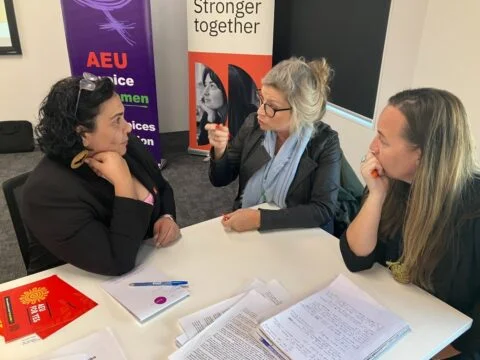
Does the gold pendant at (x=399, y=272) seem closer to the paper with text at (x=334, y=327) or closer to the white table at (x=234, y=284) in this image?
the white table at (x=234, y=284)

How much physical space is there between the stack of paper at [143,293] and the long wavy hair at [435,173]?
0.68m

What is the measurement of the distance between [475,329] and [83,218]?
1148 millimetres

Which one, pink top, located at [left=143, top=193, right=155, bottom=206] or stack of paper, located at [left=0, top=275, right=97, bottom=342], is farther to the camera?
pink top, located at [left=143, top=193, right=155, bottom=206]

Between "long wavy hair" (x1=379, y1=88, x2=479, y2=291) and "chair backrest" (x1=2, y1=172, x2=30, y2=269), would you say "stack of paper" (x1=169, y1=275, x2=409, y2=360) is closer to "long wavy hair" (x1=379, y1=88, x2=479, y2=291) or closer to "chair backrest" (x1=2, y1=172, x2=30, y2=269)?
"long wavy hair" (x1=379, y1=88, x2=479, y2=291)

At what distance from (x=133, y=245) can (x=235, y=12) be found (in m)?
2.67

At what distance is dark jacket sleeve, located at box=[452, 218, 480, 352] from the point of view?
3.61 feet

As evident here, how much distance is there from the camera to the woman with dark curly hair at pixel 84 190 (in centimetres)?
119

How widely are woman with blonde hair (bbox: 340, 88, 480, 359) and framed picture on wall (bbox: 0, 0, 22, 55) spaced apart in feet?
12.0

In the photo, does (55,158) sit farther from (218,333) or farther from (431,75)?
(431,75)

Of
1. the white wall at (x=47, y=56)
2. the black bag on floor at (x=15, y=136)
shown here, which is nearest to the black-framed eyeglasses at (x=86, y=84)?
the white wall at (x=47, y=56)

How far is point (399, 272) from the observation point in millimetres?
1223

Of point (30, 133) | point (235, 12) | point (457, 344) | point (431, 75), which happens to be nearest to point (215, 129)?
point (457, 344)

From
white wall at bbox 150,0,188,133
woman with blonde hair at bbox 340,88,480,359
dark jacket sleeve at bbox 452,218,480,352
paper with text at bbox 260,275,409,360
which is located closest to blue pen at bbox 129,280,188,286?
paper with text at bbox 260,275,409,360

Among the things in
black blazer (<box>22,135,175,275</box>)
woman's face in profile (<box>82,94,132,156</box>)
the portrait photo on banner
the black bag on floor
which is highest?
woman's face in profile (<box>82,94,132,156</box>)
